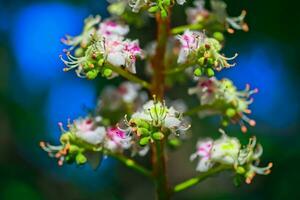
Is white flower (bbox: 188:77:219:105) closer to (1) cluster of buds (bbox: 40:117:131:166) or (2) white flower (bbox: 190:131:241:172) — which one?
(2) white flower (bbox: 190:131:241:172)

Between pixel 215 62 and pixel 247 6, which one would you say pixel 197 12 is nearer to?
pixel 215 62

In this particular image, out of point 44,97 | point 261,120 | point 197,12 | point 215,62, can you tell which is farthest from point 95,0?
point 215,62

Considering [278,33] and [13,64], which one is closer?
[278,33]

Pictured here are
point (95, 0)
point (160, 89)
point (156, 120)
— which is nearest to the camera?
point (156, 120)

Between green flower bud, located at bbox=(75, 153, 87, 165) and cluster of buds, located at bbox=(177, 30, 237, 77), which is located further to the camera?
green flower bud, located at bbox=(75, 153, 87, 165)

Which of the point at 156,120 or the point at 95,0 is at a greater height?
the point at 95,0

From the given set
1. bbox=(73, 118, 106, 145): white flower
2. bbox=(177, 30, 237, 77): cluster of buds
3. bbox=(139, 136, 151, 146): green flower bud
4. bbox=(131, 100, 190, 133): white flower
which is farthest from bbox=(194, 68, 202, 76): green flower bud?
bbox=(73, 118, 106, 145): white flower

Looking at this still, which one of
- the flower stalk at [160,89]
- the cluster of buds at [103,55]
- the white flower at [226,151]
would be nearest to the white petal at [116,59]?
the cluster of buds at [103,55]

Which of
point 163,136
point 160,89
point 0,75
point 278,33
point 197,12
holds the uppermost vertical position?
point 0,75
